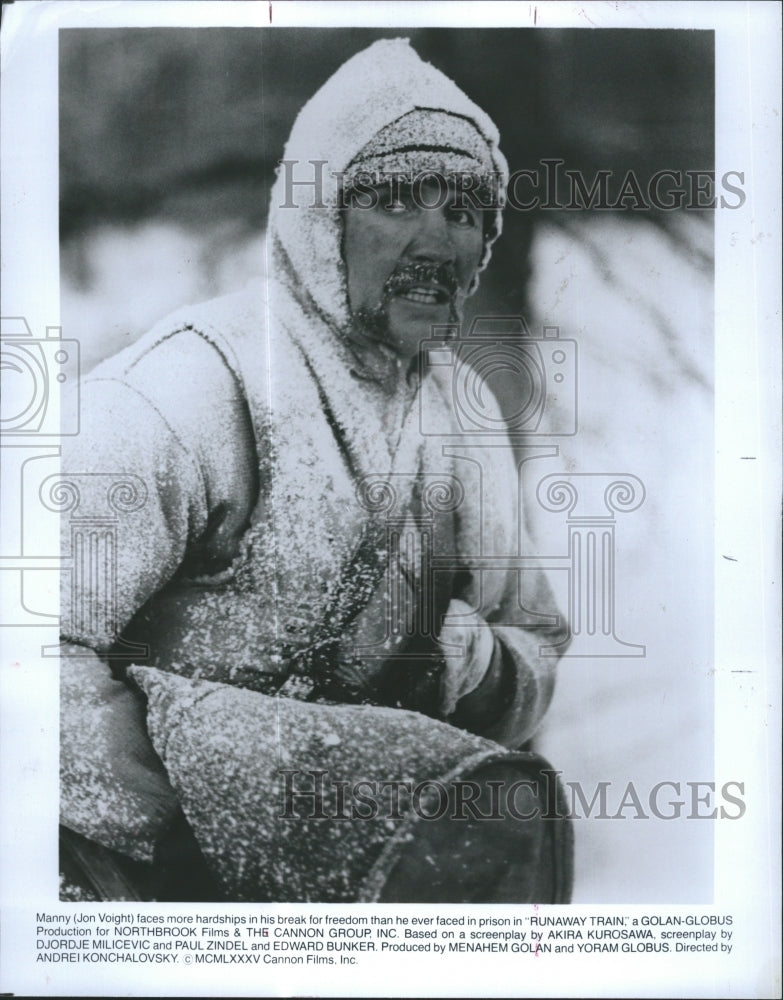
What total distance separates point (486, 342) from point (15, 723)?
1327mm

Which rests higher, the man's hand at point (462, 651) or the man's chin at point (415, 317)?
the man's chin at point (415, 317)

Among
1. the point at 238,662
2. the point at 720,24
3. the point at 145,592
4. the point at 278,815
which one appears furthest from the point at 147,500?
the point at 720,24

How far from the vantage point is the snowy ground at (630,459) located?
8.82ft

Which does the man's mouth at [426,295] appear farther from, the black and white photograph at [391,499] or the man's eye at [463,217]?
Answer: the man's eye at [463,217]

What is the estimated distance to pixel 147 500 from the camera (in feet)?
8.73

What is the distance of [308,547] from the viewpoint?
2664 millimetres

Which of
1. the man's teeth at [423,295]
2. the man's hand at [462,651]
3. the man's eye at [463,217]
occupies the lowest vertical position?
the man's hand at [462,651]

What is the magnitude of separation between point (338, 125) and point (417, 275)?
1.20ft

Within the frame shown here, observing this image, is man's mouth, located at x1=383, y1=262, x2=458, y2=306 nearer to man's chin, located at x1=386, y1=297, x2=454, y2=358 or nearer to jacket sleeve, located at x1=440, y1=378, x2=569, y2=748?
man's chin, located at x1=386, y1=297, x2=454, y2=358

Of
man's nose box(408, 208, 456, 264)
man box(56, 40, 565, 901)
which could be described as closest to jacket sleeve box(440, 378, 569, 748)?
man box(56, 40, 565, 901)

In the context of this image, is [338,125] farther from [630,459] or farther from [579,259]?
[630,459]

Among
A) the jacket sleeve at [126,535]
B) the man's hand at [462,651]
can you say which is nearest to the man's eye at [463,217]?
the jacket sleeve at [126,535]

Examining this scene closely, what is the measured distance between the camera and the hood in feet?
8.74

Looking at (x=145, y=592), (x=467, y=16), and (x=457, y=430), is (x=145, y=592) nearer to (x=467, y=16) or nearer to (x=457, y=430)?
(x=457, y=430)
